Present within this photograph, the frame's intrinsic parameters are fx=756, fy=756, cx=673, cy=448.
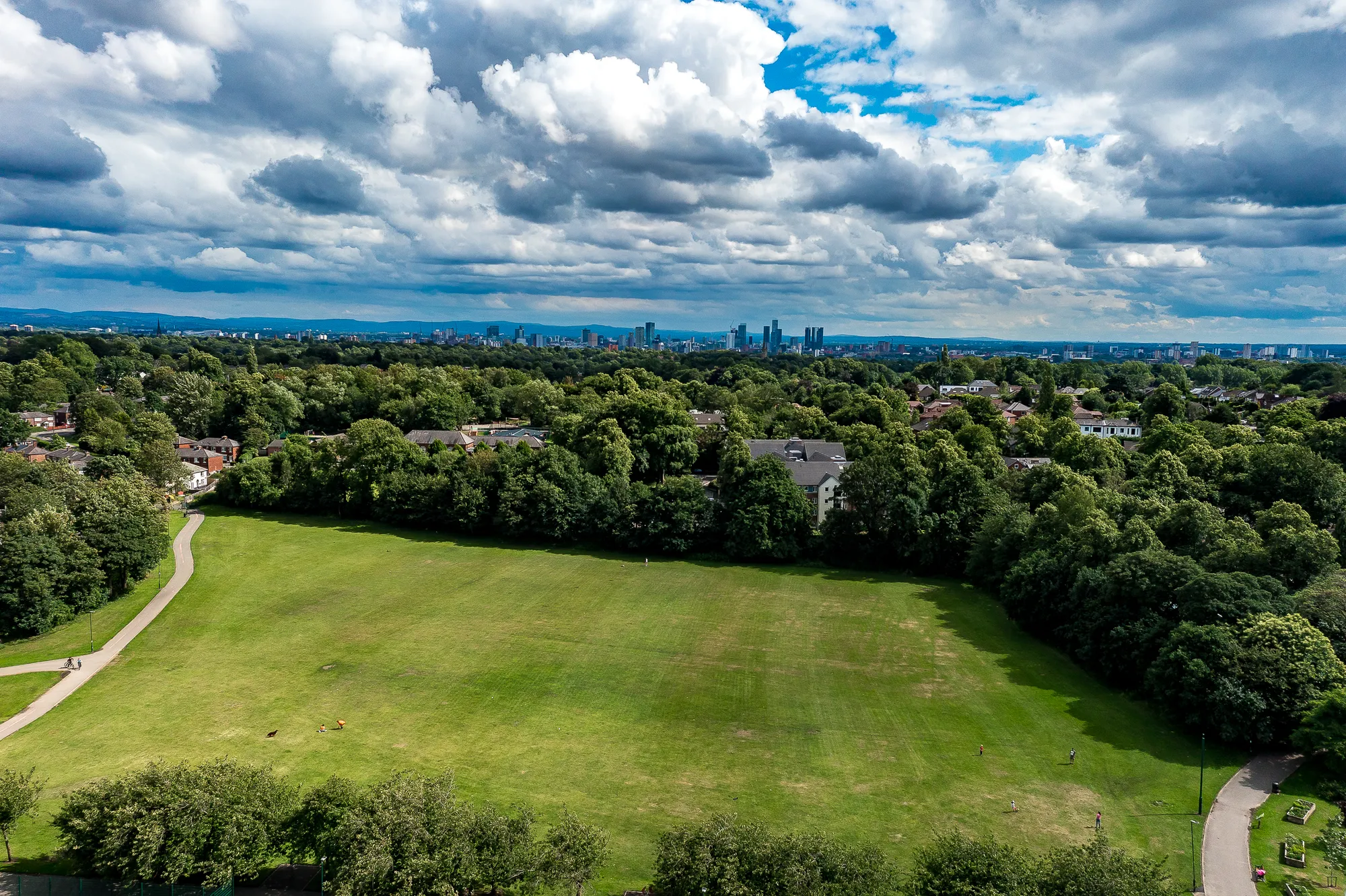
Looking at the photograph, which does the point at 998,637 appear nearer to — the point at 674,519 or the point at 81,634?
the point at 674,519

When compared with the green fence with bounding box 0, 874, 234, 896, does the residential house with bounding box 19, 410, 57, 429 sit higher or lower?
higher

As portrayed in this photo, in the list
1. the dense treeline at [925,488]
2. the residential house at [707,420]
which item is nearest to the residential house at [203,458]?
the dense treeline at [925,488]

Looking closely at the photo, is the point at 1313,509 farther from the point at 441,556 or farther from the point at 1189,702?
the point at 441,556

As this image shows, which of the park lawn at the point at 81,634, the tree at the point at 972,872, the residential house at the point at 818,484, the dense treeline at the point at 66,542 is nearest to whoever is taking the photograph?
the tree at the point at 972,872

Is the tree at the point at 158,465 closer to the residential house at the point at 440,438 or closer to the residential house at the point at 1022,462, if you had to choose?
the residential house at the point at 440,438

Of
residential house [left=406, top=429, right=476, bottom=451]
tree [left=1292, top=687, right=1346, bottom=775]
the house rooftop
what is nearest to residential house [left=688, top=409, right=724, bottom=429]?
the house rooftop

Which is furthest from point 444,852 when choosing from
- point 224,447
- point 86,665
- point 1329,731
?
point 224,447

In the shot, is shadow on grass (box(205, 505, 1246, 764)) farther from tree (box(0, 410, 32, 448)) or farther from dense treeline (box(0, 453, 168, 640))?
tree (box(0, 410, 32, 448))
